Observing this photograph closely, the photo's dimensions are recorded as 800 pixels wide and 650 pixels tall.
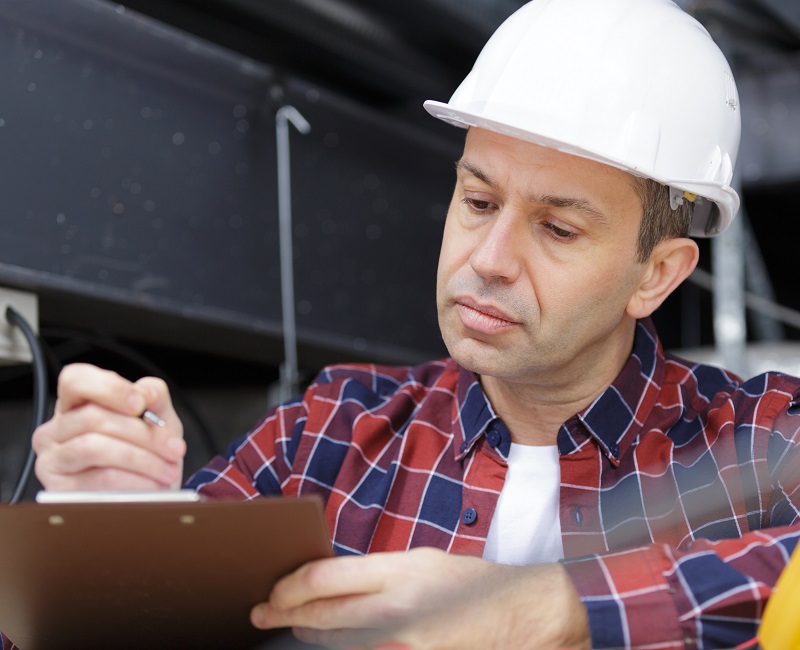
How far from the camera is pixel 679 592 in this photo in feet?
3.03

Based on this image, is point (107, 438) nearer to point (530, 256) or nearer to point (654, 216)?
point (530, 256)

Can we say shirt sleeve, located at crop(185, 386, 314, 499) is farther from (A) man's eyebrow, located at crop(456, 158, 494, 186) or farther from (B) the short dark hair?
(B) the short dark hair


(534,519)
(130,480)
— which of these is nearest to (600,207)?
(534,519)

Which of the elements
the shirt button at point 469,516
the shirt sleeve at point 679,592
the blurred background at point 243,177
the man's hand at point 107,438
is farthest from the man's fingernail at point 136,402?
the blurred background at point 243,177

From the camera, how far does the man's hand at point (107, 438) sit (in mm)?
926

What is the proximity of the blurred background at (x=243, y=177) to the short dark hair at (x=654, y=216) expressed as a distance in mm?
730

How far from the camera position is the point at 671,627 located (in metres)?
0.91

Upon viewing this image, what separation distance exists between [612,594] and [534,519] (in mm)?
404

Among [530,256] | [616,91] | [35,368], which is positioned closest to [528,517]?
[530,256]

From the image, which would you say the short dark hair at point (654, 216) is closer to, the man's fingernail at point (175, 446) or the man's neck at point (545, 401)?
the man's neck at point (545, 401)

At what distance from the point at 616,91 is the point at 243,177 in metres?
A: 0.77

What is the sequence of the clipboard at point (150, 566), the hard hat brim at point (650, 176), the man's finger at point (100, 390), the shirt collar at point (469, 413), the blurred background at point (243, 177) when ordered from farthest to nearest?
the blurred background at point (243, 177) < the shirt collar at point (469, 413) < the hard hat brim at point (650, 176) < the man's finger at point (100, 390) < the clipboard at point (150, 566)

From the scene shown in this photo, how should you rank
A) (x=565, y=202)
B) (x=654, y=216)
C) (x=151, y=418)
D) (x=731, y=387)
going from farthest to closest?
(x=731, y=387)
(x=654, y=216)
(x=565, y=202)
(x=151, y=418)

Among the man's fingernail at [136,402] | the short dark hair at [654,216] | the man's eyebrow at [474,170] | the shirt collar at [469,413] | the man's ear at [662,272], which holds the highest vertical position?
the man's eyebrow at [474,170]
